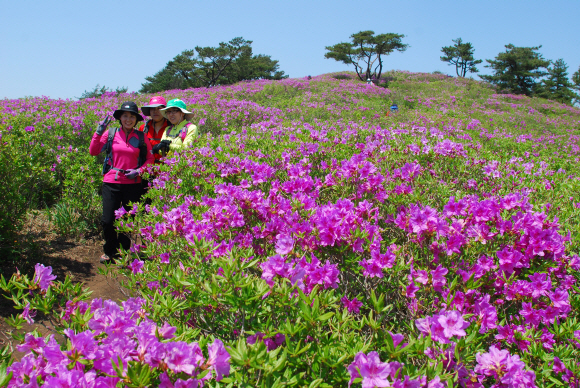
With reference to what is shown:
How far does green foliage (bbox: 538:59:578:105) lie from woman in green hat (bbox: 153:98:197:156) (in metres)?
46.3

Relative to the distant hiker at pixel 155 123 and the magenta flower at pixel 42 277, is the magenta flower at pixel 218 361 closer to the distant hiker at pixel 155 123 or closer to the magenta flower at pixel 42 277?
the magenta flower at pixel 42 277

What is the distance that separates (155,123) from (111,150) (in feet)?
3.34

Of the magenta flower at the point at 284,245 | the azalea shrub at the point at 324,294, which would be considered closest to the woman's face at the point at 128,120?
the azalea shrub at the point at 324,294

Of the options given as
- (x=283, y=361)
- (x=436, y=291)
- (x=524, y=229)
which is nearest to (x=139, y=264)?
(x=283, y=361)

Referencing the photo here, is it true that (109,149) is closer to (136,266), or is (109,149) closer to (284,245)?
(136,266)

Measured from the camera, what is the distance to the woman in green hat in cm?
487

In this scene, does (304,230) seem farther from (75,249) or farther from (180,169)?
(75,249)

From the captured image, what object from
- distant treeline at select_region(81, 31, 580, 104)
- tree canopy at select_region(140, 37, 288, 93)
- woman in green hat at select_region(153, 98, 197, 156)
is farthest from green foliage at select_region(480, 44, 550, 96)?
woman in green hat at select_region(153, 98, 197, 156)

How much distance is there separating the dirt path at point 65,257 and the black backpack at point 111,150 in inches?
58.2

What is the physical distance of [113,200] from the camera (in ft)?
14.7

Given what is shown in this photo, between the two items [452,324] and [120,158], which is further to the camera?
[120,158]

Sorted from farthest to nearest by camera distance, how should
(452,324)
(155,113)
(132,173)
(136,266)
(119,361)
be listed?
(155,113), (132,173), (136,266), (452,324), (119,361)

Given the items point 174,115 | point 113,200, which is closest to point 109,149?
point 113,200

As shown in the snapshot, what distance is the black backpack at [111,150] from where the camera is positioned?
14.7ft
